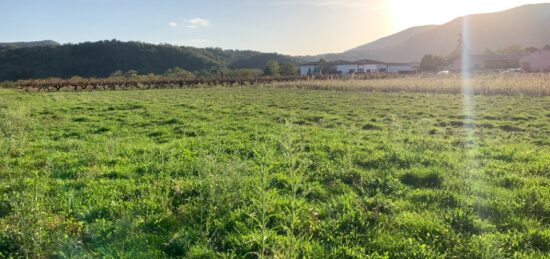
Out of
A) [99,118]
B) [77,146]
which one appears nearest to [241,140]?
[77,146]

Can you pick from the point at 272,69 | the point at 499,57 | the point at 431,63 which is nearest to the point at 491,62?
the point at 499,57

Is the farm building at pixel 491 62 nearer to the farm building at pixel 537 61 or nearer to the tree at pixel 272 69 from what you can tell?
the farm building at pixel 537 61

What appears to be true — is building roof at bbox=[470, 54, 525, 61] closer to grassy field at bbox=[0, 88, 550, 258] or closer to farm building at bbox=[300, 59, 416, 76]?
farm building at bbox=[300, 59, 416, 76]

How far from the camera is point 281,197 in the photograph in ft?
19.4

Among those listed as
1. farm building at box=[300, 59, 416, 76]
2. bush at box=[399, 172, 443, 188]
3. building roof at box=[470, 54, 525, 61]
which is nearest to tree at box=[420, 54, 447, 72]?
farm building at box=[300, 59, 416, 76]

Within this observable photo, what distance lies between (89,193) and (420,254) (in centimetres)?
475

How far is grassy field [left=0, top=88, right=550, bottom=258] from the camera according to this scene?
4.31 meters

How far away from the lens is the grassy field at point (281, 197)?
4.31 m

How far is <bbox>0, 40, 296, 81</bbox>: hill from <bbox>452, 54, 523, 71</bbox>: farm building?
73.5 metres

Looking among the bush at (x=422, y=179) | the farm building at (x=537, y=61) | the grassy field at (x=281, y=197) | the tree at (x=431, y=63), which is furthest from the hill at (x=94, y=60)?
the bush at (x=422, y=179)

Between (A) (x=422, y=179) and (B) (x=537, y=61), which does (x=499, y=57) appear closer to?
(B) (x=537, y=61)

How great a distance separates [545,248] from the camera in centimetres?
441

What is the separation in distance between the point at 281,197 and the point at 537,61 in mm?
82814

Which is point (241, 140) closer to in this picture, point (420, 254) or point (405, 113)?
point (420, 254)
